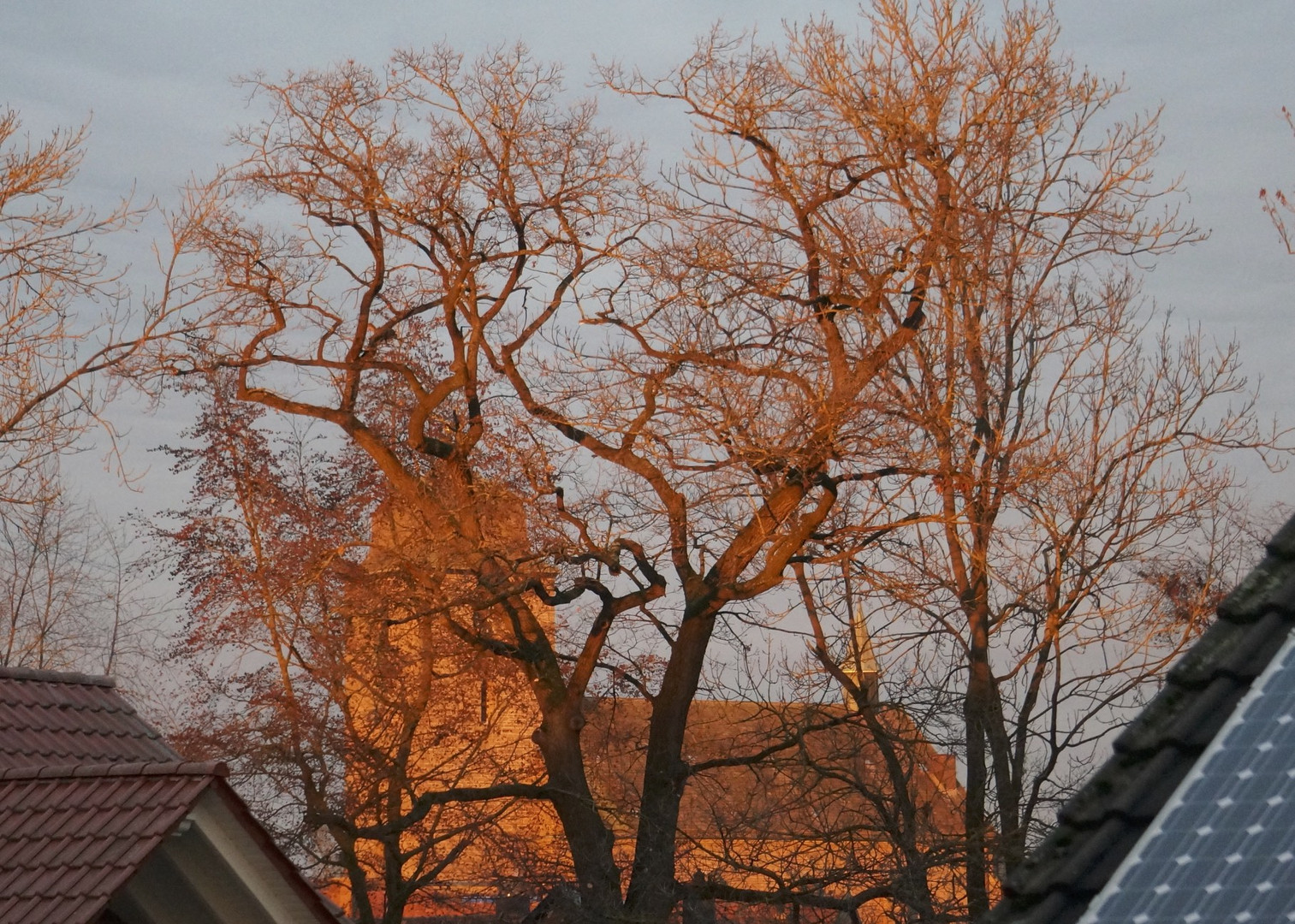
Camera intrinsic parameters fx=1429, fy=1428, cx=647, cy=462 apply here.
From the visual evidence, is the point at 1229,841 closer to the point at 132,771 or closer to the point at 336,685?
the point at 132,771

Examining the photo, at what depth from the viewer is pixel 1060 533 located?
16891mm

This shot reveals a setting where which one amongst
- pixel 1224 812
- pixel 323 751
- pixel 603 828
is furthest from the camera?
pixel 323 751

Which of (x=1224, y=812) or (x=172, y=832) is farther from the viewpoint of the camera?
(x=172, y=832)

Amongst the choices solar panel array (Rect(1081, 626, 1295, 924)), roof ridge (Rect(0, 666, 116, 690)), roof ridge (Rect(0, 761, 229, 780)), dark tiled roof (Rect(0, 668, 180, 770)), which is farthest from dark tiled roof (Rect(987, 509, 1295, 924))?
roof ridge (Rect(0, 666, 116, 690))

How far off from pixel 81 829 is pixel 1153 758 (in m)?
4.51

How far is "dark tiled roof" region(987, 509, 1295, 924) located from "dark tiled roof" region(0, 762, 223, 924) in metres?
3.63

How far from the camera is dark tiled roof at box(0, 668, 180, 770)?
28.1 ft

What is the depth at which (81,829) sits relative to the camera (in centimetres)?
602

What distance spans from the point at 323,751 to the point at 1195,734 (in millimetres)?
24026

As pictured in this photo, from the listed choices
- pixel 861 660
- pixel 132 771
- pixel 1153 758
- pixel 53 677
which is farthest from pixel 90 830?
pixel 861 660

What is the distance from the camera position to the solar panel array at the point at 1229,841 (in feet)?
9.23

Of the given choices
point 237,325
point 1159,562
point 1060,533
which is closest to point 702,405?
point 1060,533

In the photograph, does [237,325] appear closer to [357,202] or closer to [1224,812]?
[357,202]

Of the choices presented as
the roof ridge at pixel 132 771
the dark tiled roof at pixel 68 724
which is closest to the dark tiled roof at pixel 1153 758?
the roof ridge at pixel 132 771
